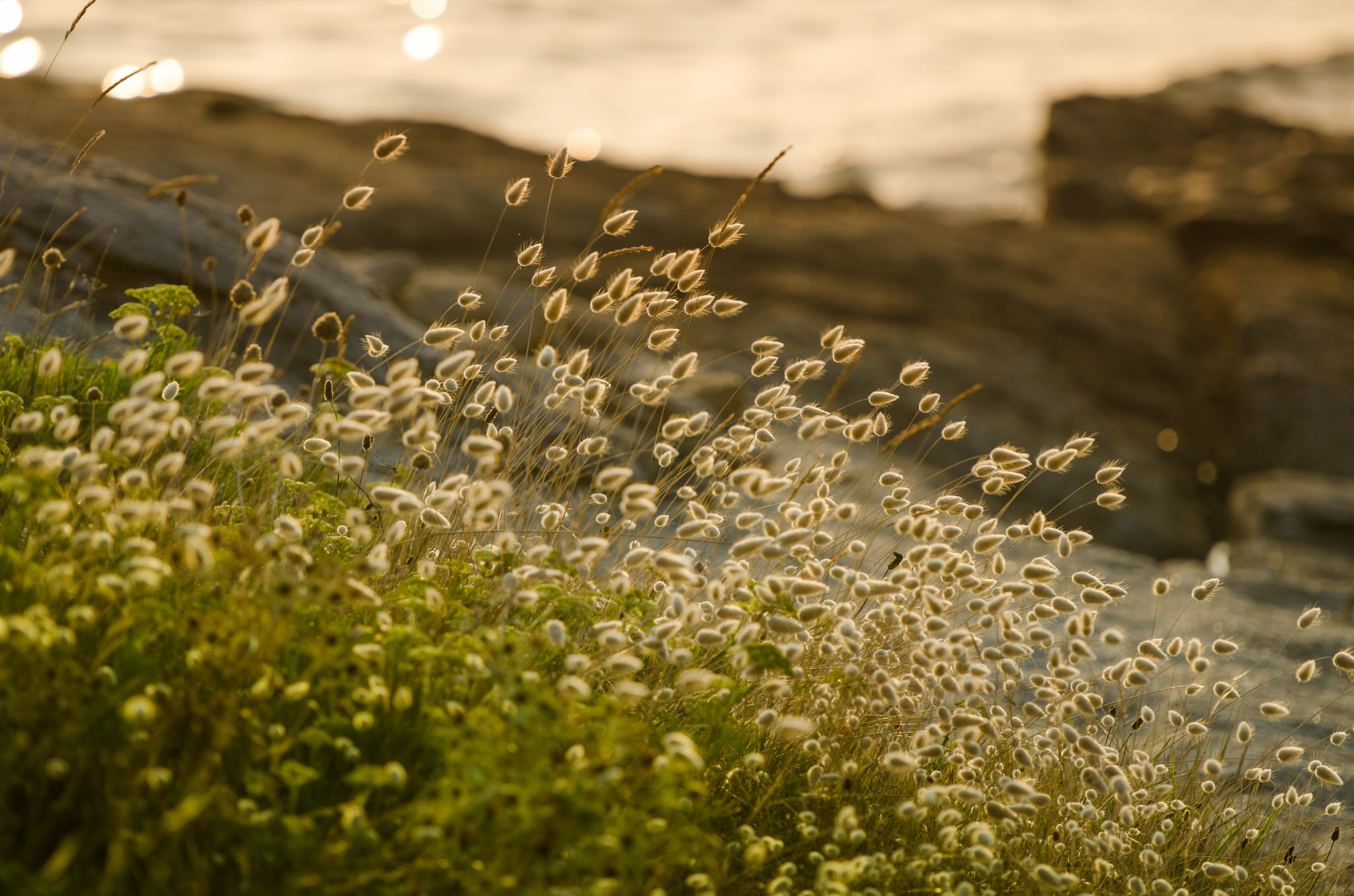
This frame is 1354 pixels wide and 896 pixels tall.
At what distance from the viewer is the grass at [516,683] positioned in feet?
6.45

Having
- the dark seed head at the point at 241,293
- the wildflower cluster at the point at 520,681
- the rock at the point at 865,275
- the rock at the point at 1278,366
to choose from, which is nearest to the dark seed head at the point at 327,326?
the wildflower cluster at the point at 520,681

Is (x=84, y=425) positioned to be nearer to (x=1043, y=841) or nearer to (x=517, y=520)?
(x=517, y=520)

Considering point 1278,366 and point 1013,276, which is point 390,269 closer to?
point 1013,276

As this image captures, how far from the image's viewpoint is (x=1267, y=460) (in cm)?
947

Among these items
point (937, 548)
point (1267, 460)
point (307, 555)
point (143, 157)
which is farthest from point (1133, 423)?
point (143, 157)

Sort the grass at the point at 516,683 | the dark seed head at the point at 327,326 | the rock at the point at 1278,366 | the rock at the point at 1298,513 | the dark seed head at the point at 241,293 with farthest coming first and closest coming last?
the rock at the point at 1278,366 < the rock at the point at 1298,513 < the dark seed head at the point at 241,293 < the dark seed head at the point at 327,326 < the grass at the point at 516,683

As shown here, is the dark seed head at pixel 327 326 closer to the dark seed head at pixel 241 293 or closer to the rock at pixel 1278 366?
the dark seed head at pixel 241 293

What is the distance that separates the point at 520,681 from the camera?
206 centimetres

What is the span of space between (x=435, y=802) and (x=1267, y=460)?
32.2ft

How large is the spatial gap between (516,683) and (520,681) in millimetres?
16

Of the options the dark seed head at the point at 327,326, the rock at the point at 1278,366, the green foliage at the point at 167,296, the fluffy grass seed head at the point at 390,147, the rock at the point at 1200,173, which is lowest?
the rock at the point at 1278,366

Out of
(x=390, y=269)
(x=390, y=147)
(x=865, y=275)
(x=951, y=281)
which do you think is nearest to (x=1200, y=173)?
(x=951, y=281)

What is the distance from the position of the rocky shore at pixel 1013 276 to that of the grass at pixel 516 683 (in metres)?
2.38

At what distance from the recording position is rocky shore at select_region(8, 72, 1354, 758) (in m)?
6.46
